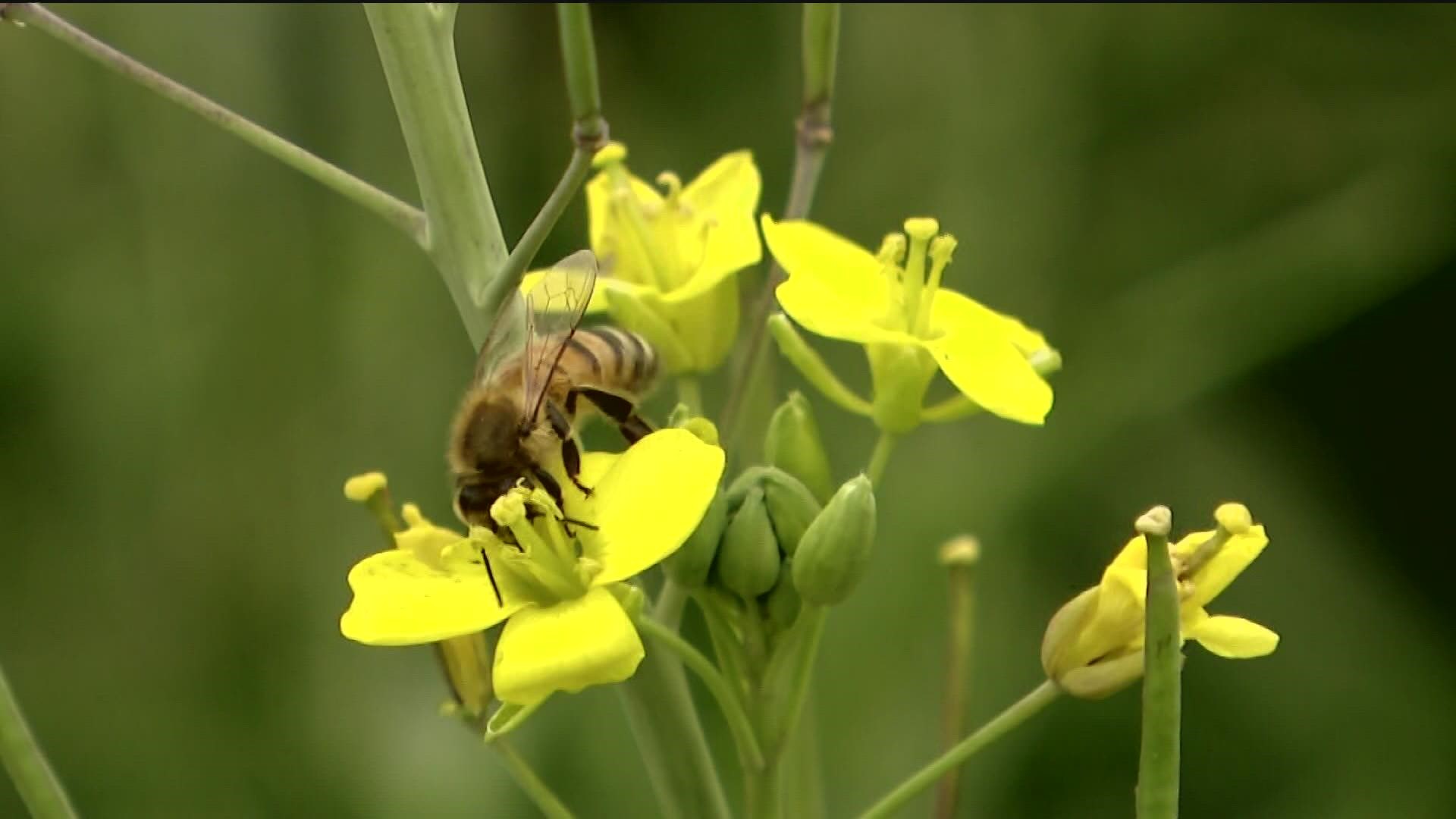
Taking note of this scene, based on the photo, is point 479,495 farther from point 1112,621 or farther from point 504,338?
point 1112,621

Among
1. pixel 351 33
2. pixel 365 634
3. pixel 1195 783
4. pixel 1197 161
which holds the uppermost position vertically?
pixel 351 33

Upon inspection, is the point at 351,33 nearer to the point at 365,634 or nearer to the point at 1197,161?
the point at 1197,161

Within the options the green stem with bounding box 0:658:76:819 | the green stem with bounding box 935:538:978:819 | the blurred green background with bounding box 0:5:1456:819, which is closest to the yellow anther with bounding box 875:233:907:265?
the green stem with bounding box 935:538:978:819

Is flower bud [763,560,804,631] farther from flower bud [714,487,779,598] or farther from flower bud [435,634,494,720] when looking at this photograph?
flower bud [435,634,494,720]

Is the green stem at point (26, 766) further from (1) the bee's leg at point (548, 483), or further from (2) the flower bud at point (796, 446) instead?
(2) the flower bud at point (796, 446)

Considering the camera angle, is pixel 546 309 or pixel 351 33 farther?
pixel 351 33

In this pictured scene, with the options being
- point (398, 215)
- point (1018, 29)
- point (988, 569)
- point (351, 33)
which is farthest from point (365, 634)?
point (1018, 29)
